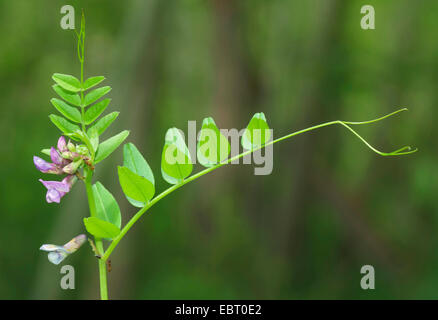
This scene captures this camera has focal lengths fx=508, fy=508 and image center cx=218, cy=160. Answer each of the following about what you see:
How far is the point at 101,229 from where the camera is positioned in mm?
332

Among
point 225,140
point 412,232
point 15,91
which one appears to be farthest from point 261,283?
point 225,140

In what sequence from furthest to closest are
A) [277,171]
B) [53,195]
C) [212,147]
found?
1. [277,171]
2. [212,147]
3. [53,195]

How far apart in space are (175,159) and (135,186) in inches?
1.4

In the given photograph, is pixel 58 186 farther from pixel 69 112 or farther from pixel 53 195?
pixel 69 112

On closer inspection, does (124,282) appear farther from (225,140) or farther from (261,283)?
(225,140)

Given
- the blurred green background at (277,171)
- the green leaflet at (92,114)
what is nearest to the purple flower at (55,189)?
the green leaflet at (92,114)

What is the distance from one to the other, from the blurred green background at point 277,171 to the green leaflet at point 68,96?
1858 mm

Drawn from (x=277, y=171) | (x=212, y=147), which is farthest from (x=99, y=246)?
(x=277, y=171)

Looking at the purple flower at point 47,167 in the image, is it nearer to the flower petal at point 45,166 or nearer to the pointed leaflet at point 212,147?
the flower petal at point 45,166

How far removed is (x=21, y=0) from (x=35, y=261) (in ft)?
5.90

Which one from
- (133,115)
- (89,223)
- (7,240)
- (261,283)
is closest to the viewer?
(89,223)

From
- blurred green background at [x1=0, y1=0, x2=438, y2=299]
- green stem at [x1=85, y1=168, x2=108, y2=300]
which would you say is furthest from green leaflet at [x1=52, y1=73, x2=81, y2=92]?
blurred green background at [x1=0, y1=0, x2=438, y2=299]

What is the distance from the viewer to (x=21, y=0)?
3.54 meters

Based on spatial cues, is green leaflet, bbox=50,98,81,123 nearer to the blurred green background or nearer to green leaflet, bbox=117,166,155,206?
green leaflet, bbox=117,166,155,206
